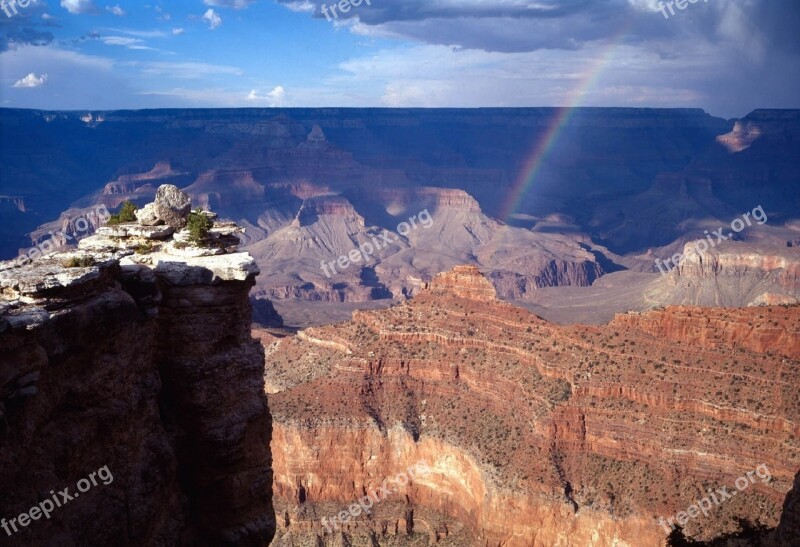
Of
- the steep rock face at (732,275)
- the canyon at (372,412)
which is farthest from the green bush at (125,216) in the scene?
the steep rock face at (732,275)

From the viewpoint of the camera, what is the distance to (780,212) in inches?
7726

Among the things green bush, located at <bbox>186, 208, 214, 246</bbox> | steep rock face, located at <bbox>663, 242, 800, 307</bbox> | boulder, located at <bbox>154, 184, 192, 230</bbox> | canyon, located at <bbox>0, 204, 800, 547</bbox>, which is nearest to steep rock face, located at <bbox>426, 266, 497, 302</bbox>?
canyon, located at <bbox>0, 204, 800, 547</bbox>

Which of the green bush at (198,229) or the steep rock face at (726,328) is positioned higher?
the green bush at (198,229)

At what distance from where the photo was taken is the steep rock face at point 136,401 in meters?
11.7

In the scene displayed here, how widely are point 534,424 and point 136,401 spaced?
27.4 metres

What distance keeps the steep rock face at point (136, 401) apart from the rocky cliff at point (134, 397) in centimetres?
3

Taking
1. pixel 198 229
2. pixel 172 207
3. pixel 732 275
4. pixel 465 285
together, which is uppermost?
pixel 172 207

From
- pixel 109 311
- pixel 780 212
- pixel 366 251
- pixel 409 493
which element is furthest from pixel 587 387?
pixel 780 212

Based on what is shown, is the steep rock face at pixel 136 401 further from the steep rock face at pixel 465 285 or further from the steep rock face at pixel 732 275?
the steep rock face at pixel 732 275

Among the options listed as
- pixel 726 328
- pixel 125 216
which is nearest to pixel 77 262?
pixel 125 216

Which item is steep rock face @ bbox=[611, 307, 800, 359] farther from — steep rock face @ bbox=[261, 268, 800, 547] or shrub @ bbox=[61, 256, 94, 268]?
shrub @ bbox=[61, 256, 94, 268]

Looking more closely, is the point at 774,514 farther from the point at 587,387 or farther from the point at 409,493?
the point at 409,493

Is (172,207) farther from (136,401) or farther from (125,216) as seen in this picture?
(136,401)

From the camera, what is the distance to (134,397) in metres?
14.5
